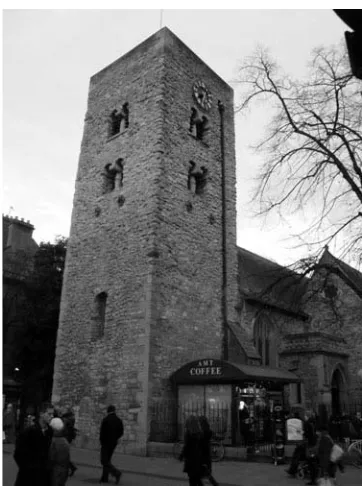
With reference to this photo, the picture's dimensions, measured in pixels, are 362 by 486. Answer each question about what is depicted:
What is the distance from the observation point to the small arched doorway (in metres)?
23.9

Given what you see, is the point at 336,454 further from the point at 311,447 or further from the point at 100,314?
the point at 100,314

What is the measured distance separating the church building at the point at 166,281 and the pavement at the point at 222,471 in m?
1.47

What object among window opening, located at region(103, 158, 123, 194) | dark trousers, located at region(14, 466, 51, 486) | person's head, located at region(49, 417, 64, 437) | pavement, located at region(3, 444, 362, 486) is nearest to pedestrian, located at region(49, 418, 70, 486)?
person's head, located at region(49, 417, 64, 437)

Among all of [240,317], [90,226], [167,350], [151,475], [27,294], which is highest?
[90,226]

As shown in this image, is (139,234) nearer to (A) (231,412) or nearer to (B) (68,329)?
(B) (68,329)

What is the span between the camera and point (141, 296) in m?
16.5

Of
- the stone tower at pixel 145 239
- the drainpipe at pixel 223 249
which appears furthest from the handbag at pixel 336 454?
the drainpipe at pixel 223 249

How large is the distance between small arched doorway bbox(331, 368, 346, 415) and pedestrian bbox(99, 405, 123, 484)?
653 inches

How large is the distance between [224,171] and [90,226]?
22.0 feet

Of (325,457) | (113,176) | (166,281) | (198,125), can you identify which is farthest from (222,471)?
(198,125)

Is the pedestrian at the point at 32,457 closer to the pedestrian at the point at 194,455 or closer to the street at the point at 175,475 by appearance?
the pedestrian at the point at 194,455

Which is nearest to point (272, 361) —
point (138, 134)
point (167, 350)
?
point (167, 350)

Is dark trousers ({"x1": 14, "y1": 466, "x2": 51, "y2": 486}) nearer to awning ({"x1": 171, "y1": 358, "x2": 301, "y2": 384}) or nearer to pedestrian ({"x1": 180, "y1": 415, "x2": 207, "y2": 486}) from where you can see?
pedestrian ({"x1": 180, "y1": 415, "x2": 207, "y2": 486})

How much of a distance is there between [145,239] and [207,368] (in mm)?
5225
